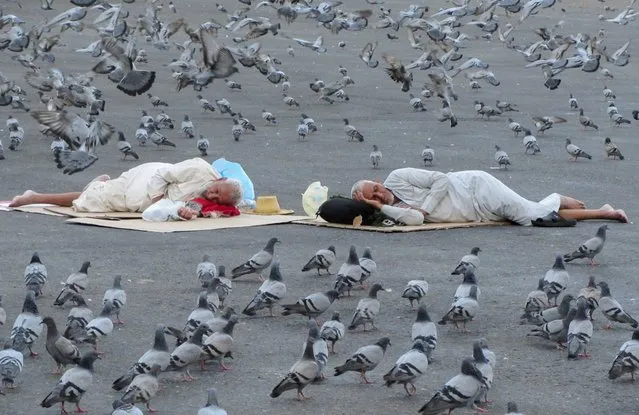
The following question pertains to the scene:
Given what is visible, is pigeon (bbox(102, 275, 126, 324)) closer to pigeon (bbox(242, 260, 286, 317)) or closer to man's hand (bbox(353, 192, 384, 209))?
pigeon (bbox(242, 260, 286, 317))

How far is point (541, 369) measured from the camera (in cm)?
887

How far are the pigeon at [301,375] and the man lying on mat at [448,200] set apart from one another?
5.93 m

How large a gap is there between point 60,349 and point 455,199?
6.40 meters

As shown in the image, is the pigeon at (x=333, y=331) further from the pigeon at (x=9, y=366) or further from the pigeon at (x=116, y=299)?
the pigeon at (x=9, y=366)

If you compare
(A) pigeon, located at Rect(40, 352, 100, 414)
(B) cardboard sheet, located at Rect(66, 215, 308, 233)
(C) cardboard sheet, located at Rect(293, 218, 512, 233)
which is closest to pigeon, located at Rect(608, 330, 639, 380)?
(A) pigeon, located at Rect(40, 352, 100, 414)

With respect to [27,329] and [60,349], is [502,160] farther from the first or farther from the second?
[60,349]

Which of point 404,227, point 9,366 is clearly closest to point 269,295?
point 9,366

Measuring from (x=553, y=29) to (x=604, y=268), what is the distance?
98.3 feet

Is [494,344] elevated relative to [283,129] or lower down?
elevated

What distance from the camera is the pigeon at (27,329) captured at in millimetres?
8711

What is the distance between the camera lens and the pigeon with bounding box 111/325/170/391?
8023 millimetres

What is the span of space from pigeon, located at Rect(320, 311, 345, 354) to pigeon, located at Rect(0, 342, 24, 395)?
6.44ft

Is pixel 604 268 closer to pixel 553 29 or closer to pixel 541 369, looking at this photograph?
pixel 541 369

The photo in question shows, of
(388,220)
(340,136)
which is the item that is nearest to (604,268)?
(388,220)
